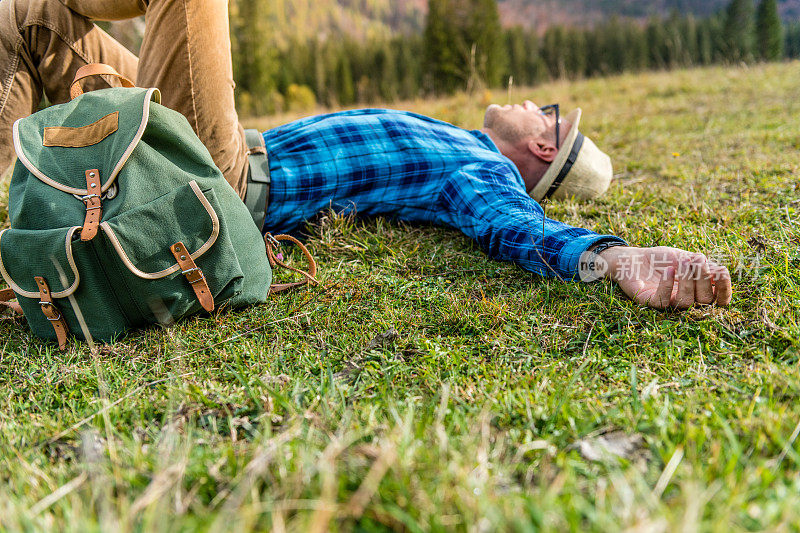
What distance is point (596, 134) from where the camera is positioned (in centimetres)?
507

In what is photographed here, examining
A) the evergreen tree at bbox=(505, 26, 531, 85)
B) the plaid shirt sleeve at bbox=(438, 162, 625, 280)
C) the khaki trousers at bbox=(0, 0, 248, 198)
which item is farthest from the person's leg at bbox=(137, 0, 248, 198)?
the evergreen tree at bbox=(505, 26, 531, 85)

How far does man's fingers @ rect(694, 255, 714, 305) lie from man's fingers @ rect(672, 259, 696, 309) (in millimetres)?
16

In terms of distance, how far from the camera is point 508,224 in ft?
7.50

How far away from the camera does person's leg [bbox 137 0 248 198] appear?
2.31 m

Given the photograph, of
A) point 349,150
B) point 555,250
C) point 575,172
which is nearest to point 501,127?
point 575,172

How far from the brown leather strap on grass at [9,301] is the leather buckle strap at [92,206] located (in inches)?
24.1

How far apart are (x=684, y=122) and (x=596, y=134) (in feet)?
3.15

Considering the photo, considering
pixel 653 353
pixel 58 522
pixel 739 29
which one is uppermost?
pixel 739 29

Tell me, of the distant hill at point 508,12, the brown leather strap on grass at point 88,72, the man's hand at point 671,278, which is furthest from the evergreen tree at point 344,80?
the distant hill at point 508,12

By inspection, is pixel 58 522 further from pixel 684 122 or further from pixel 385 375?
pixel 684 122

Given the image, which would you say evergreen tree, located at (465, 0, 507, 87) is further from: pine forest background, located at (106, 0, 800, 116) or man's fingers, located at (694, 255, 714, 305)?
man's fingers, located at (694, 255, 714, 305)

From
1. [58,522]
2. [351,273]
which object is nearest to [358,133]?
[351,273]

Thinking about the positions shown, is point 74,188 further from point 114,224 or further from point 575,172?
point 575,172

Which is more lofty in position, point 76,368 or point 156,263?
point 156,263
